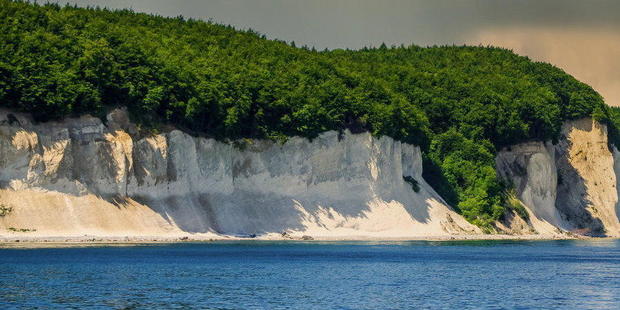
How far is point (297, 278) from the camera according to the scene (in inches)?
2630

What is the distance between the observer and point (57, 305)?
166 feet

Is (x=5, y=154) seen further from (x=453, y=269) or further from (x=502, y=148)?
(x=502, y=148)

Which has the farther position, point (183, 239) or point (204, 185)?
point (204, 185)

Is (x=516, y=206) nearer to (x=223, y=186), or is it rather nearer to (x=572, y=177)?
(x=572, y=177)

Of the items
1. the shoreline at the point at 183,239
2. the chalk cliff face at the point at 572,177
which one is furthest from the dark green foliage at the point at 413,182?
the chalk cliff face at the point at 572,177

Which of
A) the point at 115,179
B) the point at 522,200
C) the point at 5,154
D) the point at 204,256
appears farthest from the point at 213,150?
the point at 522,200

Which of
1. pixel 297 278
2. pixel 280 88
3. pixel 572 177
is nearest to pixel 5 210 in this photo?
pixel 297 278

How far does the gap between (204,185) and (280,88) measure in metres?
15.6

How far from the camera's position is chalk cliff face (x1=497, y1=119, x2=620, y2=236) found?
150125mm

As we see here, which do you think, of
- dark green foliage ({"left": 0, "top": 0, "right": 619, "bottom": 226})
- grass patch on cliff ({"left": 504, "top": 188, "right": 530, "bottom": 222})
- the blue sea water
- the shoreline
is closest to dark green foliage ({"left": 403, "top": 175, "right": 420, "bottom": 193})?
dark green foliage ({"left": 0, "top": 0, "right": 619, "bottom": 226})

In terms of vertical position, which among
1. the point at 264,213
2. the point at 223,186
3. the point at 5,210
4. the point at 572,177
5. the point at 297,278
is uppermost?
the point at 572,177

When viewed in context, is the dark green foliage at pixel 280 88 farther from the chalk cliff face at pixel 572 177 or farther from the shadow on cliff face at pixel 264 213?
the shadow on cliff face at pixel 264 213

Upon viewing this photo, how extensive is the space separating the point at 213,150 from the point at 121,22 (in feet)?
83.8

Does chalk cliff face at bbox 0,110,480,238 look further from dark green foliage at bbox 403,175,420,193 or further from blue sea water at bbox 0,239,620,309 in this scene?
blue sea water at bbox 0,239,620,309
